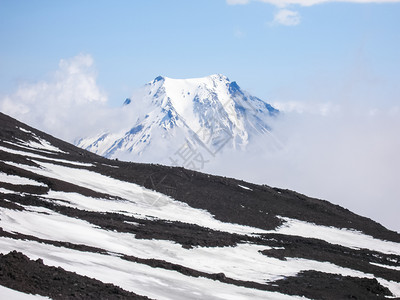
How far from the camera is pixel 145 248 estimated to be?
3381cm

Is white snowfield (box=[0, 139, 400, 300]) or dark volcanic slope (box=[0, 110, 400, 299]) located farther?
white snowfield (box=[0, 139, 400, 300])

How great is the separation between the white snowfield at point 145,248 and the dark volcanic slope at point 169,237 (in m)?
0.12

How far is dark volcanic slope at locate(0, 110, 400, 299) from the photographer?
21.8m

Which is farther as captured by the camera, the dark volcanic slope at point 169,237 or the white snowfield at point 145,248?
the white snowfield at point 145,248

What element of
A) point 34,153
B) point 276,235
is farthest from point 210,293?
point 34,153

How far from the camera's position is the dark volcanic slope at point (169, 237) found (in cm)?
2175

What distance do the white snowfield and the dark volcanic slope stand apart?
12 cm

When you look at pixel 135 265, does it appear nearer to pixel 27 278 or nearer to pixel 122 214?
pixel 27 278

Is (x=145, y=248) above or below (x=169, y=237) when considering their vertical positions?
below

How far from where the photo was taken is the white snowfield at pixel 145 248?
72.5 feet

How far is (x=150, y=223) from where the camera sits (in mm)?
46219

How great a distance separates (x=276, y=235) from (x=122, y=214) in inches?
662

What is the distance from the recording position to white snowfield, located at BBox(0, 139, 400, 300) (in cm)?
2209

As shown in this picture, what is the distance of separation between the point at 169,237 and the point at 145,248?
5751 mm
